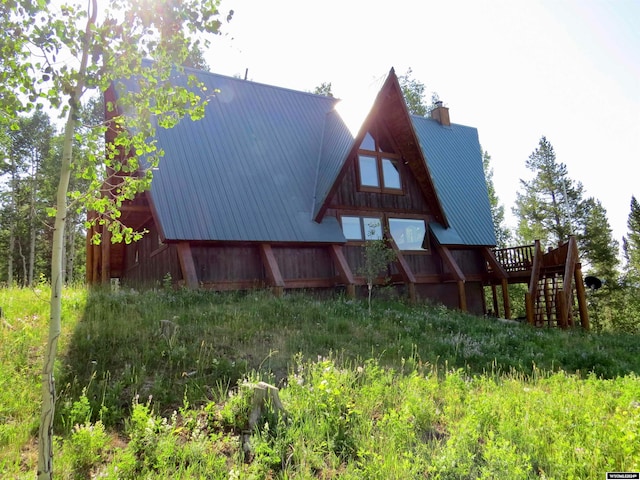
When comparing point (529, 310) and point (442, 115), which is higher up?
point (442, 115)

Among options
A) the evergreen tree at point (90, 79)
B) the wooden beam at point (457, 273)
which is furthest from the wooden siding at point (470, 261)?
the evergreen tree at point (90, 79)

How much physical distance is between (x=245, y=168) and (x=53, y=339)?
12.6 metres

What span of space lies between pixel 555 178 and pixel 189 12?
43954 mm

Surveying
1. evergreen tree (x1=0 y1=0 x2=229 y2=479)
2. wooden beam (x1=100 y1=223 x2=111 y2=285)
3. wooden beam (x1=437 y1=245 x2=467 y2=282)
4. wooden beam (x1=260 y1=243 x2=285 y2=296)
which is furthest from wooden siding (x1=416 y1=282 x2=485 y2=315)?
evergreen tree (x1=0 y1=0 x2=229 y2=479)

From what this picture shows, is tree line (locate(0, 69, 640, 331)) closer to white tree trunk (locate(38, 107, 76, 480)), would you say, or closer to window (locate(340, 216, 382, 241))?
window (locate(340, 216, 382, 241))

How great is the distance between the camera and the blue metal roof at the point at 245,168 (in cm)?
1326

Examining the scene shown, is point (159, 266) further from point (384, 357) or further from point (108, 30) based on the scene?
point (108, 30)

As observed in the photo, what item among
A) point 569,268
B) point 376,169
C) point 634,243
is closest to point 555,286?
point 569,268

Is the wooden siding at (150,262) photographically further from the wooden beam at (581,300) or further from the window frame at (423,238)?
the wooden beam at (581,300)

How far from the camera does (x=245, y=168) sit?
1542cm

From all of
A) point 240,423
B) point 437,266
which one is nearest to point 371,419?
point 240,423

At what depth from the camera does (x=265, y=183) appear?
15422 mm

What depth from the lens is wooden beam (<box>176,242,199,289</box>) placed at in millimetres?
12023

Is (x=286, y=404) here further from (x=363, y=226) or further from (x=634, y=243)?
(x=634, y=243)
